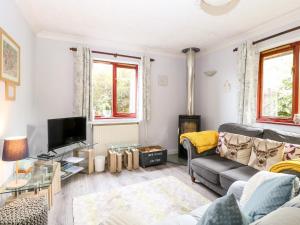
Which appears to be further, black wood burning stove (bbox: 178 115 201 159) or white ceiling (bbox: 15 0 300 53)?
black wood burning stove (bbox: 178 115 201 159)

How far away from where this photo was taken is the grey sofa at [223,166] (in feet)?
7.13

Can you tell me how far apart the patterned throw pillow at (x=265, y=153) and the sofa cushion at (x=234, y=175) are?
0.11 meters

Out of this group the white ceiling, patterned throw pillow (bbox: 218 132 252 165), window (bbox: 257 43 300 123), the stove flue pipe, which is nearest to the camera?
the white ceiling

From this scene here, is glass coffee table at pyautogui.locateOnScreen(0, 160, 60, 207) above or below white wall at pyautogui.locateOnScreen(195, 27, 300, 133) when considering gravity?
below

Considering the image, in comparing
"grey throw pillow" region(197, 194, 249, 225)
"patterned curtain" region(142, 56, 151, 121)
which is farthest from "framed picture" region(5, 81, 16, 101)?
"patterned curtain" region(142, 56, 151, 121)

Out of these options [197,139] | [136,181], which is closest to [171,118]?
[197,139]

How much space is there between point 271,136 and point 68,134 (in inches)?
121

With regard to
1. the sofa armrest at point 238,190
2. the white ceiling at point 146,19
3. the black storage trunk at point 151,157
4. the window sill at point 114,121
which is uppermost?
the white ceiling at point 146,19

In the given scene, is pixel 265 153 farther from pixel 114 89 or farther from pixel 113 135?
pixel 114 89

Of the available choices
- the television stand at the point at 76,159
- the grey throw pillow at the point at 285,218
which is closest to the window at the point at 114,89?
the television stand at the point at 76,159

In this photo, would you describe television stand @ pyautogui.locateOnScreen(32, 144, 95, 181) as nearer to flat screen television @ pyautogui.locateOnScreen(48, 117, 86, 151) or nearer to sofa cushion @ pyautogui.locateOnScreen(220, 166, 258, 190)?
flat screen television @ pyautogui.locateOnScreen(48, 117, 86, 151)

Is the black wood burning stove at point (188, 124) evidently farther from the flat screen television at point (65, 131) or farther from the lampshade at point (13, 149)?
the lampshade at point (13, 149)

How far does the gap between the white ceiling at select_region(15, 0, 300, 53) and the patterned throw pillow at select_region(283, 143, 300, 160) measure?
1.77 metres

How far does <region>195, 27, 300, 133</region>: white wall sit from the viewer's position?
3.39 metres
